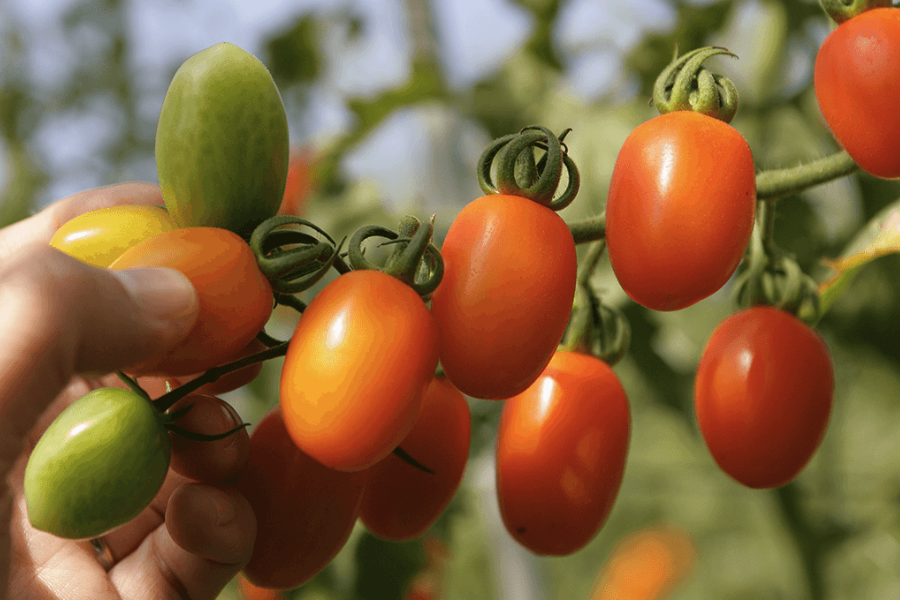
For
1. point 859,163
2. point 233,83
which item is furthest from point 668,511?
point 233,83

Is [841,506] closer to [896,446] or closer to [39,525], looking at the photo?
[896,446]

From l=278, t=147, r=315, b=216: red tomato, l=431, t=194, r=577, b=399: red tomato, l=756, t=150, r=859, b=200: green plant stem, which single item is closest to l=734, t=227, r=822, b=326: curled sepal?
l=756, t=150, r=859, b=200: green plant stem

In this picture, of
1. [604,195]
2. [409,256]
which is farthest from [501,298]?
[604,195]

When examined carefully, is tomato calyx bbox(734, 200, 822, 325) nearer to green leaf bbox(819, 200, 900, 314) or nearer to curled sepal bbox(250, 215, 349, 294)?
green leaf bbox(819, 200, 900, 314)

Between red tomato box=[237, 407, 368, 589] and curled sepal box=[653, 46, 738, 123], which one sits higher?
curled sepal box=[653, 46, 738, 123]

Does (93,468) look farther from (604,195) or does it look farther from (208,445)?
(604,195)

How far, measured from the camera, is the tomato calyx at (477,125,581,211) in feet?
1.85

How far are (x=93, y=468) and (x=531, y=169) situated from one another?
1.20ft

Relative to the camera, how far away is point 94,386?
852 mm

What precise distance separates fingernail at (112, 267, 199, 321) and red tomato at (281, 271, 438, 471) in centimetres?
7

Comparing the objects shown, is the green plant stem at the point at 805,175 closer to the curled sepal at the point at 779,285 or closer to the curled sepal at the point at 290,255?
the curled sepal at the point at 779,285

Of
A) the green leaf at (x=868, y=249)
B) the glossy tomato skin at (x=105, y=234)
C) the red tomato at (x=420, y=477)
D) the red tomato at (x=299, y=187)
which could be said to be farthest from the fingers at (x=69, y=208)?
the red tomato at (x=299, y=187)

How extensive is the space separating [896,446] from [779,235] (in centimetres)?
85

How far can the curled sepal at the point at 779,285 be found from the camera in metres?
0.81
